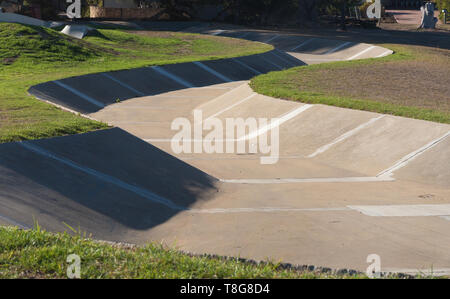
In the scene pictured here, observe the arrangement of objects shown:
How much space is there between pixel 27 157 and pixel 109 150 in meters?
1.67

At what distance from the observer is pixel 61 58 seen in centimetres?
2505

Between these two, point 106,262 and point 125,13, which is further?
point 125,13

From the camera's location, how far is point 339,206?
938cm

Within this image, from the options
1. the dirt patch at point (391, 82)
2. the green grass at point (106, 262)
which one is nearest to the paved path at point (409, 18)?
the dirt patch at point (391, 82)

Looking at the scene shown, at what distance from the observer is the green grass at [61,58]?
11812 millimetres

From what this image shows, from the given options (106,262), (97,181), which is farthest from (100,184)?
(106,262)

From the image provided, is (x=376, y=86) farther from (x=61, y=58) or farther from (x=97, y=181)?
(x=61, y=58)

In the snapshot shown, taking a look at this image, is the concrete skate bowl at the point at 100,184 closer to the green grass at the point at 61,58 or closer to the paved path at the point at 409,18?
the green grass at the point at 61,58

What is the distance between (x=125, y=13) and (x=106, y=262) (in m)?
49.7

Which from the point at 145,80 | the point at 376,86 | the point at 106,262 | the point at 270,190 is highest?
the point at 106,262

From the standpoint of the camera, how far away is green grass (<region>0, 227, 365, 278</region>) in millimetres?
5102
